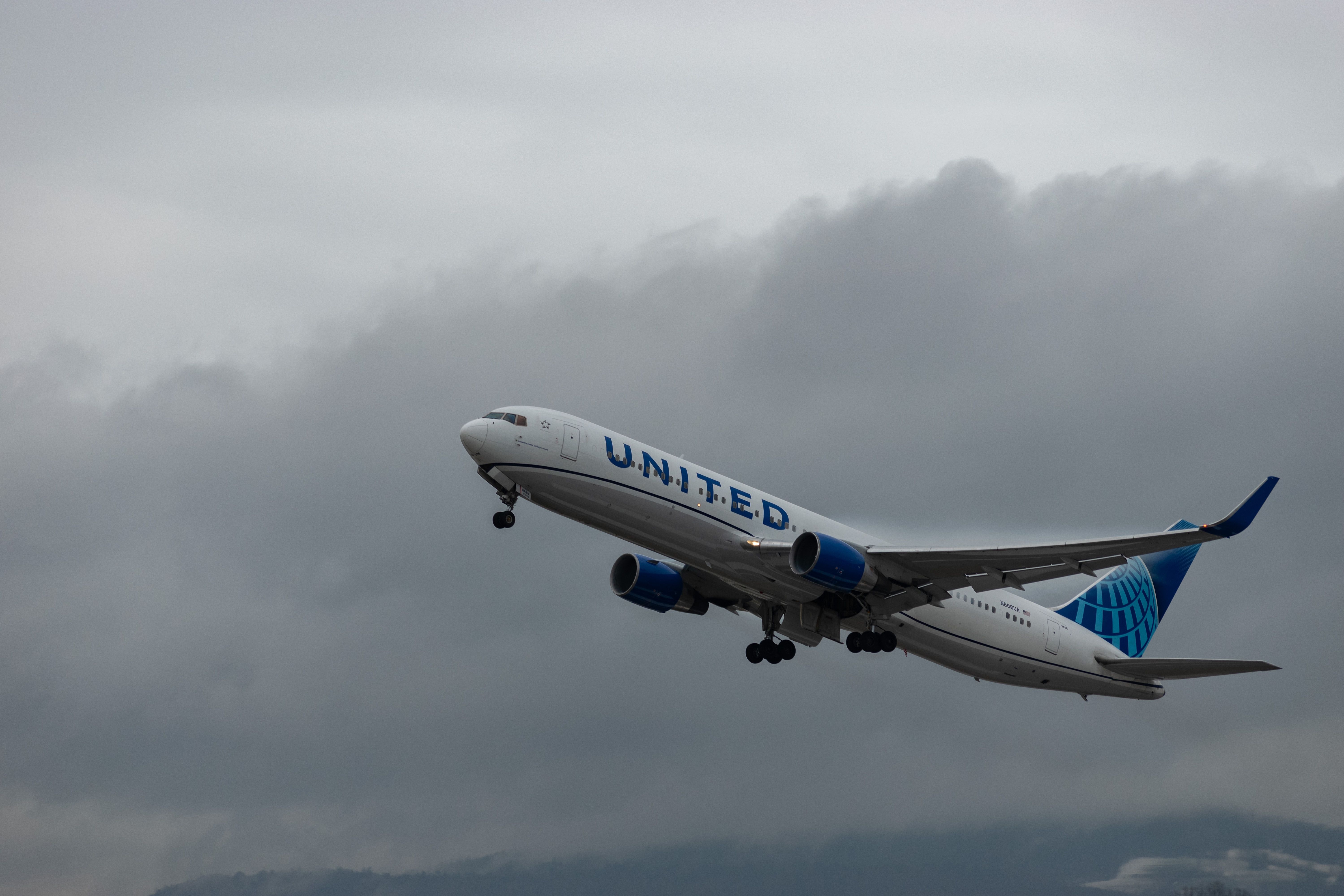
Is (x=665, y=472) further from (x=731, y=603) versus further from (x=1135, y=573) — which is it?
(x=1135, y=573)

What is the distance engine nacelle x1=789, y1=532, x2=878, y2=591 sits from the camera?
124ft

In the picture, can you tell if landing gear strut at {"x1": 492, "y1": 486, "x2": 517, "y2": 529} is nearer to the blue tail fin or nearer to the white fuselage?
the white fuselage

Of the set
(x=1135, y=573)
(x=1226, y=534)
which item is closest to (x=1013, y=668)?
(x=1135, y=573)

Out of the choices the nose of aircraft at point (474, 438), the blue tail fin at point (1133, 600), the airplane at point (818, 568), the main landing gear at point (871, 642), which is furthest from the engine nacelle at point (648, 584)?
the blue tail fin at point (1133, 600)

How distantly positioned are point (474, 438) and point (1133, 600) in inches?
1244

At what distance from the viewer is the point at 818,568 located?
3778 centimetres

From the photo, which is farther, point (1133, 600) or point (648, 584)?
point (1133, 600)

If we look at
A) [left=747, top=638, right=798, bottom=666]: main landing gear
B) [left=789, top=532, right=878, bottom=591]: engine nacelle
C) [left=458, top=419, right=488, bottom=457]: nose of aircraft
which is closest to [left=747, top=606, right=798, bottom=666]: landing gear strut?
[left=747, top=638, right=798, bottom=666]: main landing gear

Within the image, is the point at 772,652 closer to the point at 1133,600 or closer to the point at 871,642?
the point at 871,642

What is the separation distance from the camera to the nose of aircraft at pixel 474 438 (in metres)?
36.2

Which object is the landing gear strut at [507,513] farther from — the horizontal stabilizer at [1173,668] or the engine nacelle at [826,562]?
the horizontal stabilizer at [1173,668]

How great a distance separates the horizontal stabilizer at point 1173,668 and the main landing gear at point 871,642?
34.9 ft

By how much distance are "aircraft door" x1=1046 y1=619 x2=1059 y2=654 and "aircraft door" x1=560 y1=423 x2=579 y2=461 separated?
21.0 m

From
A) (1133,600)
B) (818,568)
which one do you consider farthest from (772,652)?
(1133,600)
